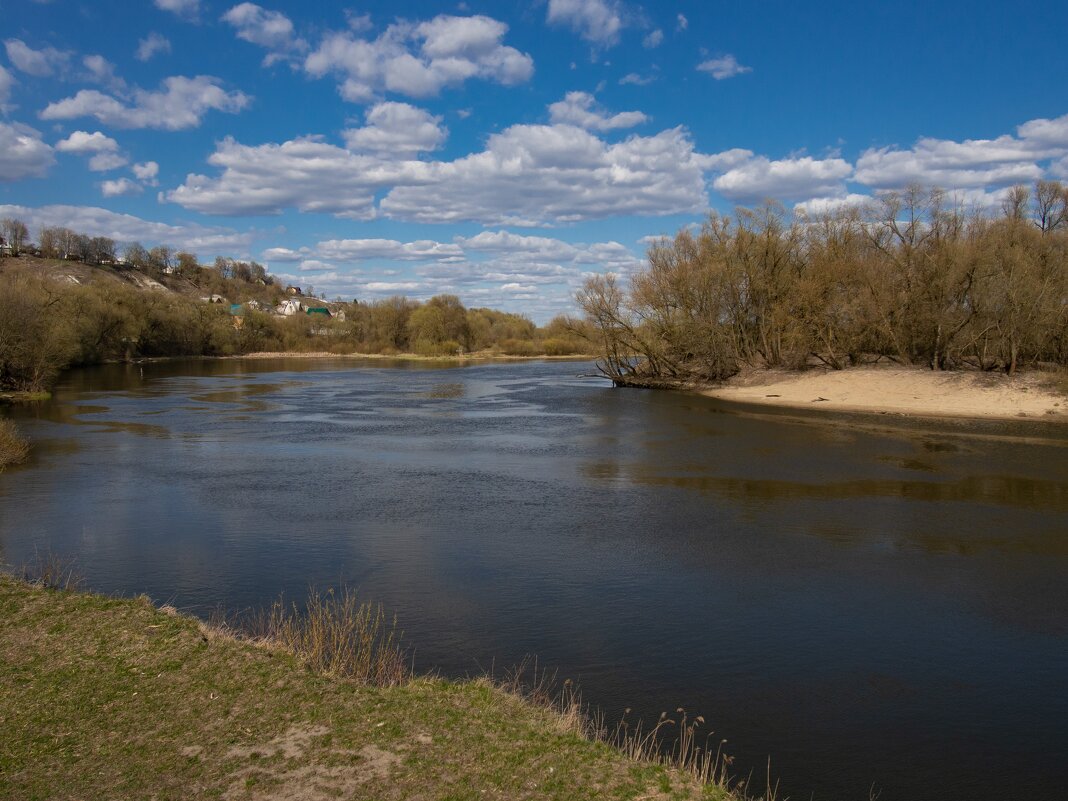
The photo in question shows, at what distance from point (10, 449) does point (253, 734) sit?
20.6 m

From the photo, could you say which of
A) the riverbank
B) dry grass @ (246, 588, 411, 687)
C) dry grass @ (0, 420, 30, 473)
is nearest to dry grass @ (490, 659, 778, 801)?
dry grass @ (246, 588, 411, 687)

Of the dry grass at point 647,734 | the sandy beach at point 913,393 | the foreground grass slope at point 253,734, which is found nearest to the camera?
the foreground grass slope at point 253,734

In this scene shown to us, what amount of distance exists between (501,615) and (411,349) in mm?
112897

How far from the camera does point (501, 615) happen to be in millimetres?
10305

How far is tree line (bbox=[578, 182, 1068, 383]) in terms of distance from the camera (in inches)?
1451

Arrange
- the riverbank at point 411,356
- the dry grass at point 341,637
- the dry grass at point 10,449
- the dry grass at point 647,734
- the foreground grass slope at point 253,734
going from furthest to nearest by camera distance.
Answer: the riverbank at point 411,356
the dry grass at point 10,449
the dry grass at point 341,637
the dry grass at point 647,734
the foreground grass slope at point 253,734

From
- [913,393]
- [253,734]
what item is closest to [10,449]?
[253,734]

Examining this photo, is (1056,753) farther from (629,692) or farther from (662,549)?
(662,549)

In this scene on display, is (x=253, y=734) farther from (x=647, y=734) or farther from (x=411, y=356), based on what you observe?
(x=411, y=356)

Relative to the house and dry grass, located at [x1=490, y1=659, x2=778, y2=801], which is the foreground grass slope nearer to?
dry grass, located at [x1=490, y1=659, x2=778, y2=801]

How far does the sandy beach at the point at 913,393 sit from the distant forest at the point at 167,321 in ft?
50.2

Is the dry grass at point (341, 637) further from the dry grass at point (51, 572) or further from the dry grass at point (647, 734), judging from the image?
the dry grass at point (51, 572)

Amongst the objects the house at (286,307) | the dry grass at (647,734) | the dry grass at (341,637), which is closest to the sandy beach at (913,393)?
the dry grass at (647,734)

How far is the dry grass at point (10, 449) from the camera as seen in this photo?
69.8 ft
